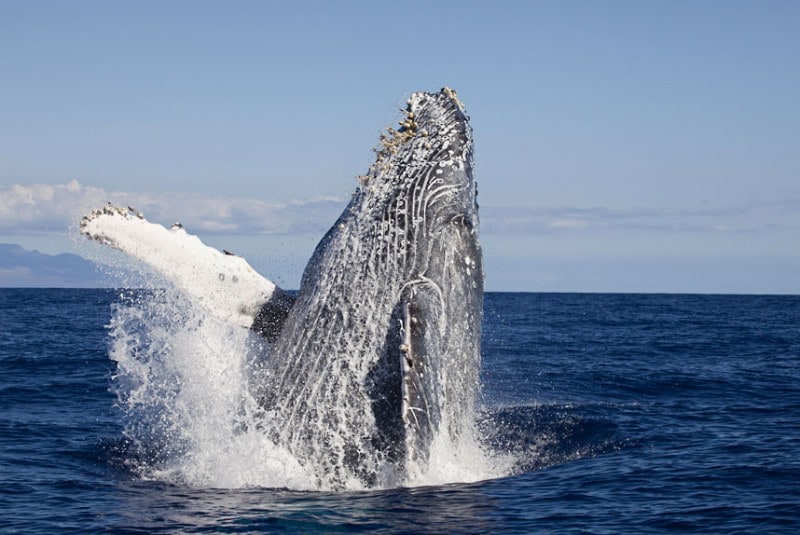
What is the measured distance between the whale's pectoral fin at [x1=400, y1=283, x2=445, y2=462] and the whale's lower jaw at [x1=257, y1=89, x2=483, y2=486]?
0.23ft

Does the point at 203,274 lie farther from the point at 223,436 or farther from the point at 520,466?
the point at 520,466

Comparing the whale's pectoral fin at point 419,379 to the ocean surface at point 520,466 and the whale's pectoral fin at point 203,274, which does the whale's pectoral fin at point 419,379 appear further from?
the whale's pectoral fin at point 203,274

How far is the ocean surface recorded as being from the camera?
8633 millimetres

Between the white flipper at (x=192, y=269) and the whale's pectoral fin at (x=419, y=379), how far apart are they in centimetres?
214

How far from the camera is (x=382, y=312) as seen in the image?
31.2 ft

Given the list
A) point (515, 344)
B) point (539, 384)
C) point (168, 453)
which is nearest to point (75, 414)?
point (168, 453)

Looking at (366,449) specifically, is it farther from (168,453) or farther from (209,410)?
(168,453)

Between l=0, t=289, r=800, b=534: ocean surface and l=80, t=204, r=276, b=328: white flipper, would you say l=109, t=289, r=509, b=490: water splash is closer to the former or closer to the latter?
l=0, t=289, r=800, b=534: ocean surface

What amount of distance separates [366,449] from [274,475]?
101cm

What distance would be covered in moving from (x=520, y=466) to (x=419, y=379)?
136 inches

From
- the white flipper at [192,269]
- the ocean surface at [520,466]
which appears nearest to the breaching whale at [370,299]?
the white flipper at [192,269]

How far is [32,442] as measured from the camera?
1259 centimetres

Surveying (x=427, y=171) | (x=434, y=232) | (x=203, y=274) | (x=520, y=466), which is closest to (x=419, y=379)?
(x=434, y=232)

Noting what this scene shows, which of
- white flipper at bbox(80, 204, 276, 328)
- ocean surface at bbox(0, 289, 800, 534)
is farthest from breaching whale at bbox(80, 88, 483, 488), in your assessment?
ocean surface at bbox(0, 289, 800, 534)
